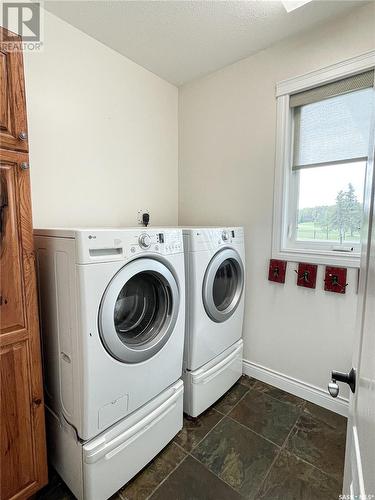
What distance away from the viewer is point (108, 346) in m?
1.01

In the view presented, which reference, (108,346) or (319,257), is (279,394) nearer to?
(319,257)

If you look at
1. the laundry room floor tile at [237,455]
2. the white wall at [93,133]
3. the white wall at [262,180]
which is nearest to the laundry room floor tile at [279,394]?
the white wall at [262,180]

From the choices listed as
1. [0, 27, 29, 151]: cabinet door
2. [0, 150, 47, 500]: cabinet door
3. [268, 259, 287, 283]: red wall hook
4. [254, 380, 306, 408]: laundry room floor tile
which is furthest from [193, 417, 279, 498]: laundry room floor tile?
[0, 27, 29, 151]: cabinet door

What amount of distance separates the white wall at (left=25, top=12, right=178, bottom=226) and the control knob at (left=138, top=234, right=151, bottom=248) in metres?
0.77

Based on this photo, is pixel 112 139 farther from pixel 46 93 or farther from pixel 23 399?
pixel 23 399

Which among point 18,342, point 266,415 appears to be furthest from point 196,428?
point 18,342

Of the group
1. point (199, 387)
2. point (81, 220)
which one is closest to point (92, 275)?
point (81, 220)

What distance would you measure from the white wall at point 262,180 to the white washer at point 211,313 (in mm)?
195

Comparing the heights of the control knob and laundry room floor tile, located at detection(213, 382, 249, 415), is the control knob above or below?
above

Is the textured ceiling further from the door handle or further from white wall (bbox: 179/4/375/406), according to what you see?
the door handle

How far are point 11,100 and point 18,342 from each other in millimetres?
919

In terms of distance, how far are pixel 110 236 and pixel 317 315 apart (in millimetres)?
1448

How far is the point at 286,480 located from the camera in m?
1.19

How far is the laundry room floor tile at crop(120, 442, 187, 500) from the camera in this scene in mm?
1135
